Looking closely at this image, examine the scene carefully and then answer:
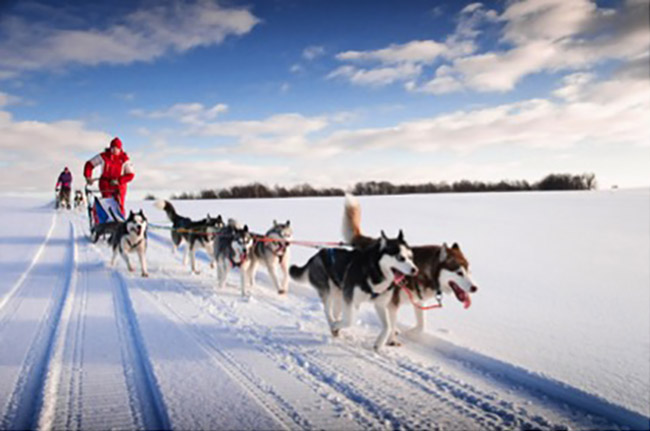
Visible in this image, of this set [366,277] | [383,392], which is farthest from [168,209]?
[383,392]

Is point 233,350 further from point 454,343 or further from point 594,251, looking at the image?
point 594,251

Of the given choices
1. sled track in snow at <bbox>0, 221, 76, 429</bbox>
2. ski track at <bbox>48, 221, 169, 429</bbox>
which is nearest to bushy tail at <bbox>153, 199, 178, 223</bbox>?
sled track in snow at <bbox>0, 221, 76, 429</bbox>

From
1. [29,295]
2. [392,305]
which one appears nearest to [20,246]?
[29,295]

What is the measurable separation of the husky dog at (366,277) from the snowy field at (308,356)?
0.76ft

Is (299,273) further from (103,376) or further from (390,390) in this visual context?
(103,376)

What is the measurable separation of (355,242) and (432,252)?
100 centimetres

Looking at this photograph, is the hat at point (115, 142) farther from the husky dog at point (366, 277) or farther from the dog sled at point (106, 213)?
the husky dog at point (366, 277)

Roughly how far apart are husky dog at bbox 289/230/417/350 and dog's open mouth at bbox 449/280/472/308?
1.42ft

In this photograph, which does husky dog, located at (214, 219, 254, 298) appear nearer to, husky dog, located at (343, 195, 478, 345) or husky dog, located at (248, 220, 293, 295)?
husky dog, located at (248, 220, 293, 295)

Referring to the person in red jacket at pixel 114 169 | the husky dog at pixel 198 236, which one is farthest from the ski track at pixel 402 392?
the person in red jacket at pixel 114 169

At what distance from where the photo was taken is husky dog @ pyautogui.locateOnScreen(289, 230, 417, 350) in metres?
3.50

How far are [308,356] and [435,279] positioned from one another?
144 cm

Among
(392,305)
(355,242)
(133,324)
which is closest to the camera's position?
(392,305)

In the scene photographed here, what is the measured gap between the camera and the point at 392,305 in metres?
3.66
